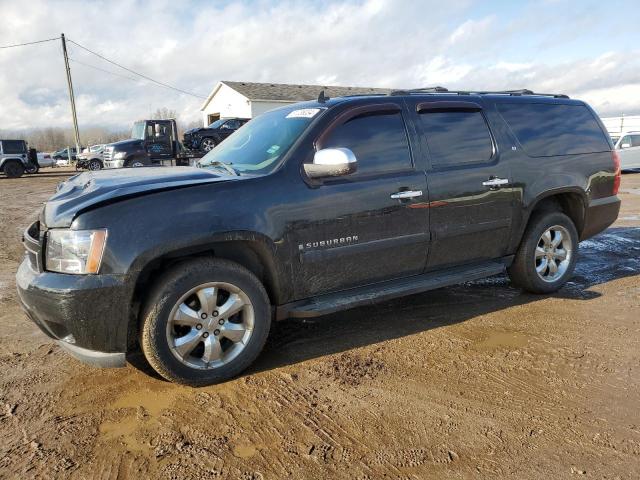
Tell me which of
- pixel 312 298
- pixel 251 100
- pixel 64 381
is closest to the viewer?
pixel 64 381

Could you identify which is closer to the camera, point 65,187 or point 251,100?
point 65,187

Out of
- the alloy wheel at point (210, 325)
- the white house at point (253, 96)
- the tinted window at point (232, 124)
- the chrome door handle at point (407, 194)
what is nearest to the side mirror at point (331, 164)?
the chrome door handle at point (407, 194)

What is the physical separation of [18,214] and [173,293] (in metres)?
9.74

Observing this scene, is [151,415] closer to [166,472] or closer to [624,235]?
[166,472]

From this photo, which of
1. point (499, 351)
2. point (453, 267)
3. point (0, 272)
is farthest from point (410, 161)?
point (0, 272)

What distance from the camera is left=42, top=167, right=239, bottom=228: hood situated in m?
2.84

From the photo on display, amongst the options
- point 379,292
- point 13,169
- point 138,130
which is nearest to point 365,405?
point 379,292

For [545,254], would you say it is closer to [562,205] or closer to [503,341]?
[562,205]

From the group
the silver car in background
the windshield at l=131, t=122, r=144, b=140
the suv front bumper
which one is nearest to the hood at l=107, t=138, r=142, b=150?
the windshield at l=131, t=122, r=144, b=140

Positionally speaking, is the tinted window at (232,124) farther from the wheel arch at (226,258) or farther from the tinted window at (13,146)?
the wheel arch at (226,258)

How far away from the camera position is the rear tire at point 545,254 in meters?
4.58

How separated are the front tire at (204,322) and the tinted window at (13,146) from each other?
26.4 metres

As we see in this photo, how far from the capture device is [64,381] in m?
3.22

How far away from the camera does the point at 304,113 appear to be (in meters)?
3.79
